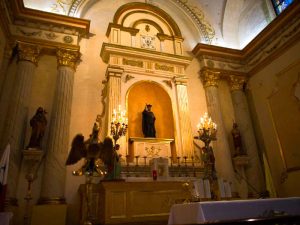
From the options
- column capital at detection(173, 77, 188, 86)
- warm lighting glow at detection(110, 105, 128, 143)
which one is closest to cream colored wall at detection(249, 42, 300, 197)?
column capital at detection(173, 77, 188, 86)

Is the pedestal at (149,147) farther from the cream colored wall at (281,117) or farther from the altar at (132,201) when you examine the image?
the cream colored wall at (281,117)

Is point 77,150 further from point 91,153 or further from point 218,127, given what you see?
point 218,127

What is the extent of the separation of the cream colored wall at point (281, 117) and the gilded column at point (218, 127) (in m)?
1.38

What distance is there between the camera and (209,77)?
946 centimetres

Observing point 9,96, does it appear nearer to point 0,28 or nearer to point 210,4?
point 0,28

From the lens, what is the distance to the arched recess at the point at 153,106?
841 cm


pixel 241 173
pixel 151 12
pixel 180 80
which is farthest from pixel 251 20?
pixel 241 173

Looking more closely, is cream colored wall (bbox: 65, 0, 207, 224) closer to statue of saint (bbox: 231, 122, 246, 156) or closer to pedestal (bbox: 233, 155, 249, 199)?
statue of saint (bbox: 231, 122, 246, 156)

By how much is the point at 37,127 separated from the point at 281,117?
23.2 ft

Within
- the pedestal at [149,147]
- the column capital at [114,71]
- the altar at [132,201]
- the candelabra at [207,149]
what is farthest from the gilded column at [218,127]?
the column capital at [114,71]

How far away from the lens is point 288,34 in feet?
27.3

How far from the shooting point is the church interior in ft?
20.2

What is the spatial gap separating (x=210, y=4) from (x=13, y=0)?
7.25m

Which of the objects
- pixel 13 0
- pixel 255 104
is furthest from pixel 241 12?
pixel 13 0
